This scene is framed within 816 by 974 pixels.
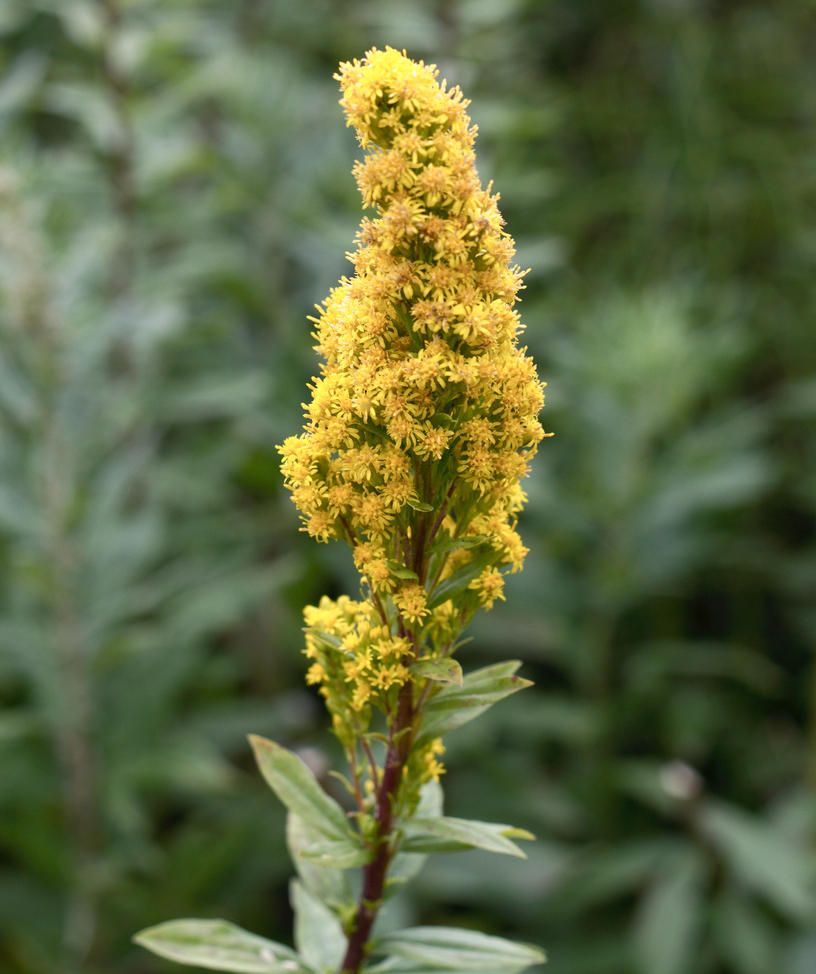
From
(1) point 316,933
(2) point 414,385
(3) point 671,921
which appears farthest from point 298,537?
(2) point 414,385

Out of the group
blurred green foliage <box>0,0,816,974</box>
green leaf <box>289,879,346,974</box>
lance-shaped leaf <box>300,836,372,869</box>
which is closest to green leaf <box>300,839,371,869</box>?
lance-shaped leaf <box>300,836,372,869</box>

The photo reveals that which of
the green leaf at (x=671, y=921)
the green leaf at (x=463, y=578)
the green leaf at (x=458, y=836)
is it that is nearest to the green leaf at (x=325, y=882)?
the green leaf at (x=458, y=836)

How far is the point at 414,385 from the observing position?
3.47ft

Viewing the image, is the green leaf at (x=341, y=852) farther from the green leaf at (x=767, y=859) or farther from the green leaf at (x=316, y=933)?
the green leaf at (x=767, y=859)

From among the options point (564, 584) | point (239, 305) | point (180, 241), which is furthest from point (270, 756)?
point (180, 241)

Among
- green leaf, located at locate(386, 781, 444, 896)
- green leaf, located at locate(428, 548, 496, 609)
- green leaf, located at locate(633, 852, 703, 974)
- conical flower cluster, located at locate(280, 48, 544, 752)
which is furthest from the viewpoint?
green leaf, located at locate(633, 852, 703, 974)

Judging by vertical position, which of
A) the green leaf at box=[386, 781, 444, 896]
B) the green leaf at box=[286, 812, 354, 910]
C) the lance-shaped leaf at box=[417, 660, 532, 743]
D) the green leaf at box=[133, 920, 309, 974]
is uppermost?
the lance-shaped leaf at box=[417, 660, 532, 743]

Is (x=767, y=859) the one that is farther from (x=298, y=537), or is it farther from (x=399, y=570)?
(x=399, y=570)

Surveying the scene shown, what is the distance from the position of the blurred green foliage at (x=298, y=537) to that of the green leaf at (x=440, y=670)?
1.38 meters

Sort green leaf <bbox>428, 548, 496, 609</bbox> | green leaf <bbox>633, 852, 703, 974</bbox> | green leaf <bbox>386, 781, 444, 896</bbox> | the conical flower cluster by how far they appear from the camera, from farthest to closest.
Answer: green leaf <bbox>633, 852, 703, 974</bbox> → green leaf <bbox>386, 781, 444, 896</bbox> → green leaf <bbox>428, 548, 496, 609</bbox> → the conical flower cluster

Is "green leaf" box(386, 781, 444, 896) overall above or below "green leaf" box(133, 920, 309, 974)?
above

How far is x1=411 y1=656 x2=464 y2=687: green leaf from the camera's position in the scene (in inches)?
42.1

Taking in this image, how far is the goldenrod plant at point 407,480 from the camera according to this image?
3.44 feet

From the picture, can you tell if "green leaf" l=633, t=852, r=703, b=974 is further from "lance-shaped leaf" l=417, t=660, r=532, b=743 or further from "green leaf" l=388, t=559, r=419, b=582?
"green leaf" l=388, t=559, r=419, b=582
